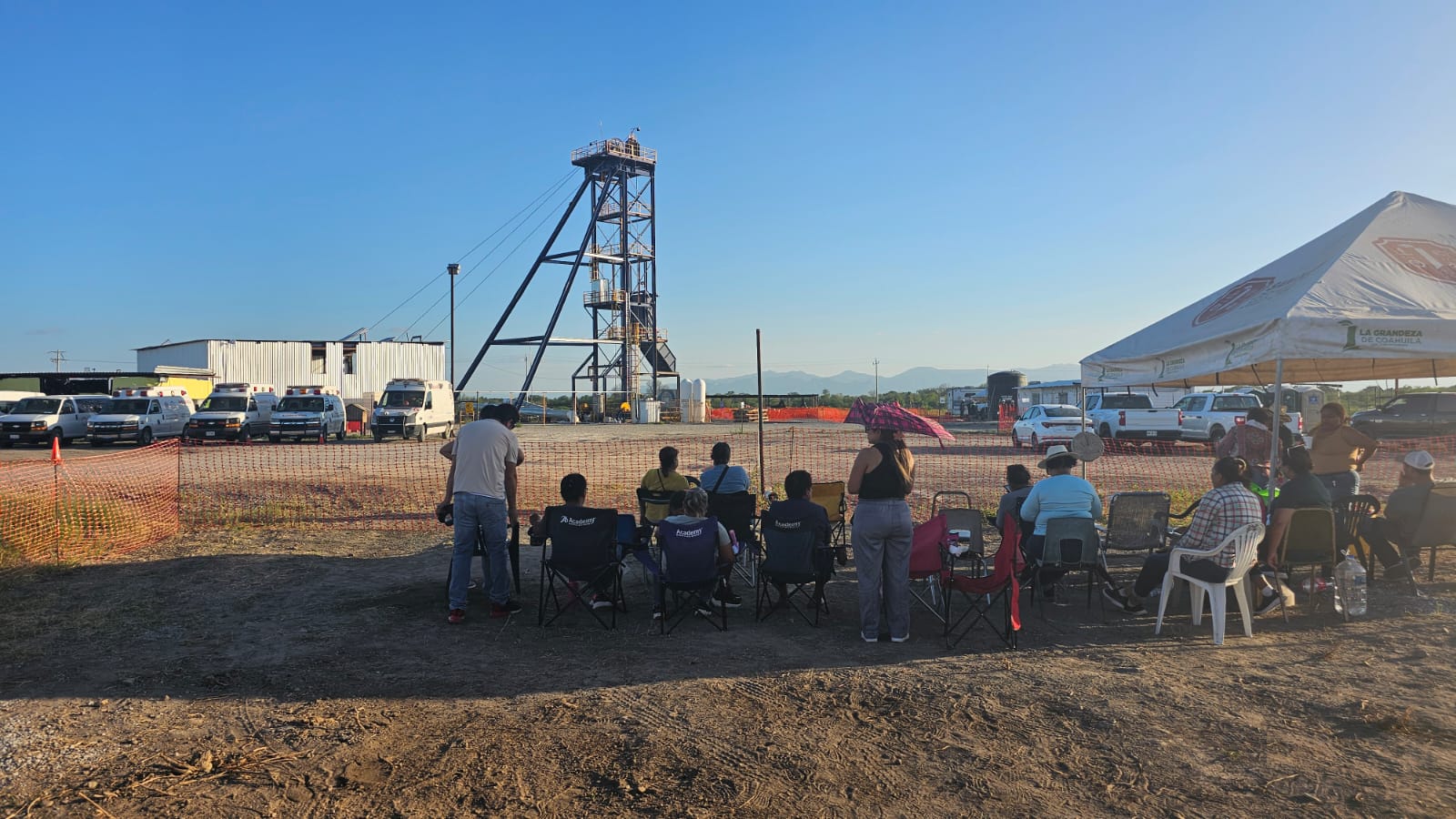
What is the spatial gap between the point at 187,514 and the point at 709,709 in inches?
419

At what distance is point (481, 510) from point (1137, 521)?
18.4 ft

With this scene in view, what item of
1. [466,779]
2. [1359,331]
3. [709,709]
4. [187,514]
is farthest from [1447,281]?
[187,514]

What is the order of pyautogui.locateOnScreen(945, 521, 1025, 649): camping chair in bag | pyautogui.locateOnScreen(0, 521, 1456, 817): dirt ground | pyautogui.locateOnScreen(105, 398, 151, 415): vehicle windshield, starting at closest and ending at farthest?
pyautogui.locateOnScreen(0, 521, 1456, 817): dirt ground → pyautogui.locateOnScreen(945, 521, 1025, 649): camping chair in bag → pyautogui.locateOnScreen(105, 398, 151, 415): vehicle windshield

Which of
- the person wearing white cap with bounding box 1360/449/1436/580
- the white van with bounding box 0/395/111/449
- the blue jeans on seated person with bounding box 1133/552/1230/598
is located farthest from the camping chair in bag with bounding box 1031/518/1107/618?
the white van with bounding box 0/395/111/449

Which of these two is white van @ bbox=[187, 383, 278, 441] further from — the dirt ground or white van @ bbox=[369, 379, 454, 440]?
the dirt ground

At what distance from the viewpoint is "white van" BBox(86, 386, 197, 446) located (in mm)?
24375

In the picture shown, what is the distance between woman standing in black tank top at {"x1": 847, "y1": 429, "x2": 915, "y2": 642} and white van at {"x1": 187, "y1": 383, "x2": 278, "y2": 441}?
25.9 meters

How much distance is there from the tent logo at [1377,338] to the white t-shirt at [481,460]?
6.82 meters

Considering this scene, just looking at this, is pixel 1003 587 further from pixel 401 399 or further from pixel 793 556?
pixel 401 399

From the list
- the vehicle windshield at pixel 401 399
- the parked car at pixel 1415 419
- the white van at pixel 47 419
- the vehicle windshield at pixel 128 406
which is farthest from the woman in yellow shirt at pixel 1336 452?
the white van at pixel 47 419

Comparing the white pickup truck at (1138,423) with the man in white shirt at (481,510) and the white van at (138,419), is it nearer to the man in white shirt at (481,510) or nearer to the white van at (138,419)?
the man in white shirt at (481,510)

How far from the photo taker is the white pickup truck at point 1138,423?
26.3m

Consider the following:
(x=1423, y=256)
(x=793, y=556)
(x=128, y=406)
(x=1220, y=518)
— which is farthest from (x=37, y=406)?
(x=1423, y=256)

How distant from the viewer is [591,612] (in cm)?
670
